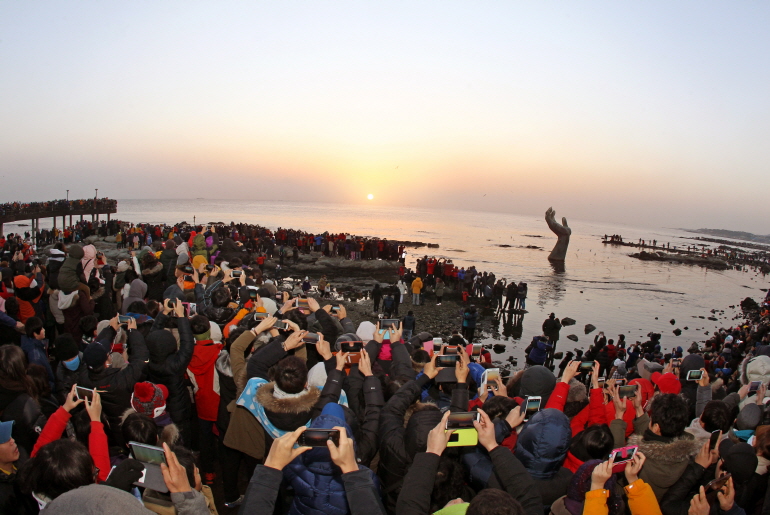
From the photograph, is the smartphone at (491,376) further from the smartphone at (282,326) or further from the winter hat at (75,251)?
the winter hat at (75,251)

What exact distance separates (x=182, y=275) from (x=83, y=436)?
4.60 m

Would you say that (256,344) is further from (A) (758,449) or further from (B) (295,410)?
(A) (758,449)

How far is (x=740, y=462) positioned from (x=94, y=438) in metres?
4.06

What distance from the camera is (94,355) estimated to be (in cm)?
354

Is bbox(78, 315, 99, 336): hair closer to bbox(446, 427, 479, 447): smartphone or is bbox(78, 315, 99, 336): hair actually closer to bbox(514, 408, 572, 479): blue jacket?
bbox(446, 427, 479, 447): smartphone

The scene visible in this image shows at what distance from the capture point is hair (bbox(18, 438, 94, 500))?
2.00 meters

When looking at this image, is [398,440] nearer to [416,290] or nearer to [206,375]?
[206,375]

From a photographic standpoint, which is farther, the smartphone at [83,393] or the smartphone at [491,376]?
the smartphone at [491,376]

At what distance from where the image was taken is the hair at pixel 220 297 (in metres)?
5.10

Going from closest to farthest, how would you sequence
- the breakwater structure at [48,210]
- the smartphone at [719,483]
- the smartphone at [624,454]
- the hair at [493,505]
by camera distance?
the hair at [493,505] < the smartphone at [624,454] < the smartphone at [719,483] < the breakwater structure at [48,210]

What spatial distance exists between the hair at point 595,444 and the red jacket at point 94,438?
2.95 m

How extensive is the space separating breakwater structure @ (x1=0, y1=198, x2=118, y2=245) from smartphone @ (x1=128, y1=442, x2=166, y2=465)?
118ft

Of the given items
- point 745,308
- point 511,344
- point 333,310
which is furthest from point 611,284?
point 333,310

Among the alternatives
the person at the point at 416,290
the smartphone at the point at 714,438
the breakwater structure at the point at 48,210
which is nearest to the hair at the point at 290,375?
the smartphone at the point at 714,438
